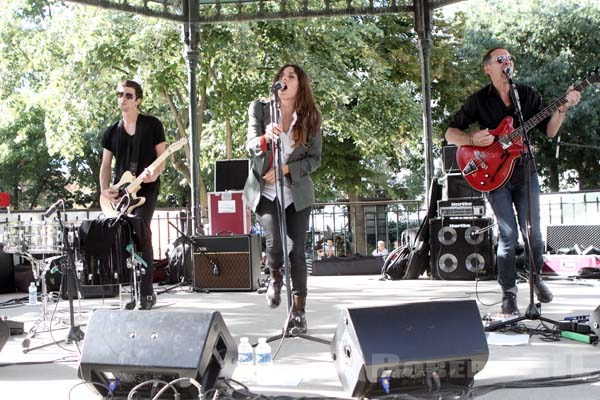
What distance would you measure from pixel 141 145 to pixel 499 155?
2.84 m

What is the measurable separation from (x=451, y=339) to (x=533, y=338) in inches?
66.2

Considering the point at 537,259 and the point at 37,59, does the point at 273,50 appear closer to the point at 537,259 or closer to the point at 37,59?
the point at 37,59

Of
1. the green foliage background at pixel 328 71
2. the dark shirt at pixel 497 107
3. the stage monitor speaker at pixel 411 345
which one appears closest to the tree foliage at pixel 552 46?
the green foliage background at pixel 328 71

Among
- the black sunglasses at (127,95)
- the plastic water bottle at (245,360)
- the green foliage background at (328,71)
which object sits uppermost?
the green foliage background at (328,71)

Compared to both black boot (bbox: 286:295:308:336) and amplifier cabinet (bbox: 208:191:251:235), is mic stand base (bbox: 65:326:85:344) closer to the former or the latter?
black boot (bbox: 286:295:308:336)

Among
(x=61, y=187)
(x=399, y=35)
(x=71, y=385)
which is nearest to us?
(x=71, y=385)

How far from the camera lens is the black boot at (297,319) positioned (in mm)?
4445

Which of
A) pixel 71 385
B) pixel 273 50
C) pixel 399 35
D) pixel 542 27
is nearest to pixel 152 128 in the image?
pixel 71 385

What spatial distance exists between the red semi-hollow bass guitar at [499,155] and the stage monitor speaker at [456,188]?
3.96 meters

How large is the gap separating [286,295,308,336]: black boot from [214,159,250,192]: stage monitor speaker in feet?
16.2

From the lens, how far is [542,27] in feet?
74.3

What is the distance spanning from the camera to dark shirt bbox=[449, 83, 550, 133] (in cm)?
492

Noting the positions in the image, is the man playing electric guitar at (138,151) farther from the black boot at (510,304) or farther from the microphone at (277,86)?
the black boot at (510,304)

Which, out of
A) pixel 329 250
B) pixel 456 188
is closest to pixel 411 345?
pixel 456 188
